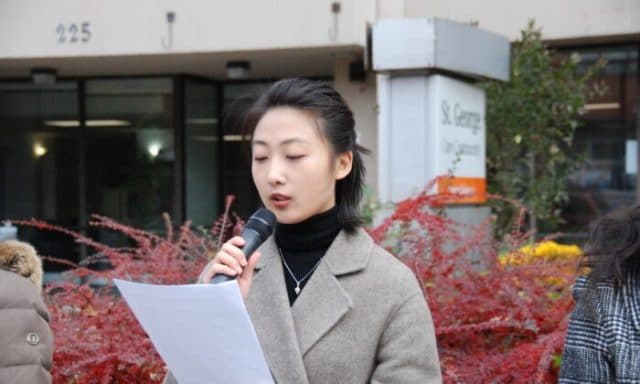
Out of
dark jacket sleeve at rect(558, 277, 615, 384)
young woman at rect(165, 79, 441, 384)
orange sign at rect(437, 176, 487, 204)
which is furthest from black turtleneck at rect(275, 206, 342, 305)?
orange sign at rect(437, 176, 487, 204)

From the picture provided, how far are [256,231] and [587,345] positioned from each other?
82cm

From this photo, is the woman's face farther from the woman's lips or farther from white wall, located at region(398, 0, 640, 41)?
white wall, located at region(398, 0, 640, 41)

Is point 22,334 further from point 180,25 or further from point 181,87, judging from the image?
point 181,87

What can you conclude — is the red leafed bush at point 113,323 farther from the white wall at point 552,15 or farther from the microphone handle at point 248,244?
the white wall at point 552,15

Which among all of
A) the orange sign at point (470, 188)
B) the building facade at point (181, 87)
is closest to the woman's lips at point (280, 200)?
the orange sign at point (470, 188)

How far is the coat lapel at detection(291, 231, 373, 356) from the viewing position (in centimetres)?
210

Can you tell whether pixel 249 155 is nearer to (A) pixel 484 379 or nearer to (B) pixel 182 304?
(B) pixel 182 304

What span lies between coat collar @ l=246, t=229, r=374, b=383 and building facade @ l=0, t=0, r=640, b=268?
540cm

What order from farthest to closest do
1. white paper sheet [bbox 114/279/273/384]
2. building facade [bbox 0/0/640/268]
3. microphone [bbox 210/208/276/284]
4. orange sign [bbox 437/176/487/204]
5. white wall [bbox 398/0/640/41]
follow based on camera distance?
1. building facade [bbox 0/0/640/268]
2. white wall [bbox 398/0/640/41]
3. orange sign [bbox 437/176/487/204]
4. microphone [bbox 210/208/276/284]
5. white paper sheet [bbox 114/279/273/384]

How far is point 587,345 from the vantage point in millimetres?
2115

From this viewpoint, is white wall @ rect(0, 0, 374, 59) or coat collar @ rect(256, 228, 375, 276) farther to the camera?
white wall @ rect(0, 0, 374, 59)

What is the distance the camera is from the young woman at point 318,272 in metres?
2.06

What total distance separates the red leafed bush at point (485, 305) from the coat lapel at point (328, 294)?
1260 mm

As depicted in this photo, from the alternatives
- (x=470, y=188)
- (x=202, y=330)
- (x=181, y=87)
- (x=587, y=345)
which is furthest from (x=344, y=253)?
(x=181, y=87)
